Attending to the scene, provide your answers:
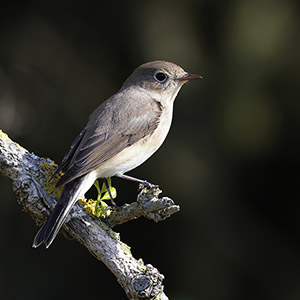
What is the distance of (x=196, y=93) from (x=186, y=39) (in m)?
0.63

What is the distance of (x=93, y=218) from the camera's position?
4488 mm

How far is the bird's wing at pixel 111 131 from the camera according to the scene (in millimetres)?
4789

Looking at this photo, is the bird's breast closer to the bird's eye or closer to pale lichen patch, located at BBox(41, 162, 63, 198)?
pale lichen patch, located at BBox(41, 162, 63, 198)

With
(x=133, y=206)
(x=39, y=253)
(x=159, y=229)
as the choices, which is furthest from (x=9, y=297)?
(x=133, y=206)

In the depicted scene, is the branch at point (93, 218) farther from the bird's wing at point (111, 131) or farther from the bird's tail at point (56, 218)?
the bird's wing at point (111, 131)

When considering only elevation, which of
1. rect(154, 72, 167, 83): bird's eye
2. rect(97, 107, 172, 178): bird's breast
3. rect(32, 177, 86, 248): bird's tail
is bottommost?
rect(32, 177, 86, 248): bird's tail

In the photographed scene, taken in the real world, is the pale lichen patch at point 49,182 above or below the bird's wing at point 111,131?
below

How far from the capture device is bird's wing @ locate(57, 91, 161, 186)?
4.79m

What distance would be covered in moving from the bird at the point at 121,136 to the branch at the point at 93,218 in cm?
17

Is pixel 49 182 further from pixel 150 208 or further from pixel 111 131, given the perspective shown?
pixel 150 208

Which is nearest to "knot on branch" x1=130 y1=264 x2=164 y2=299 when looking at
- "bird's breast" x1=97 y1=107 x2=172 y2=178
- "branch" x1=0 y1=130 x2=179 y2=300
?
"branch" x1=0 y1=130 x2=179 y2=300

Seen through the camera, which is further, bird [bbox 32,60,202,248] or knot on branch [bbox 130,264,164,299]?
bird [bbox 32,60,202,248]

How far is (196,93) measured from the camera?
6777 mm

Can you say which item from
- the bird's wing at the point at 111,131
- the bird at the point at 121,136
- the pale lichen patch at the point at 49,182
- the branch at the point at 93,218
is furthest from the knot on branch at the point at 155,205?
the pale lichen patch at the point at 49,182
